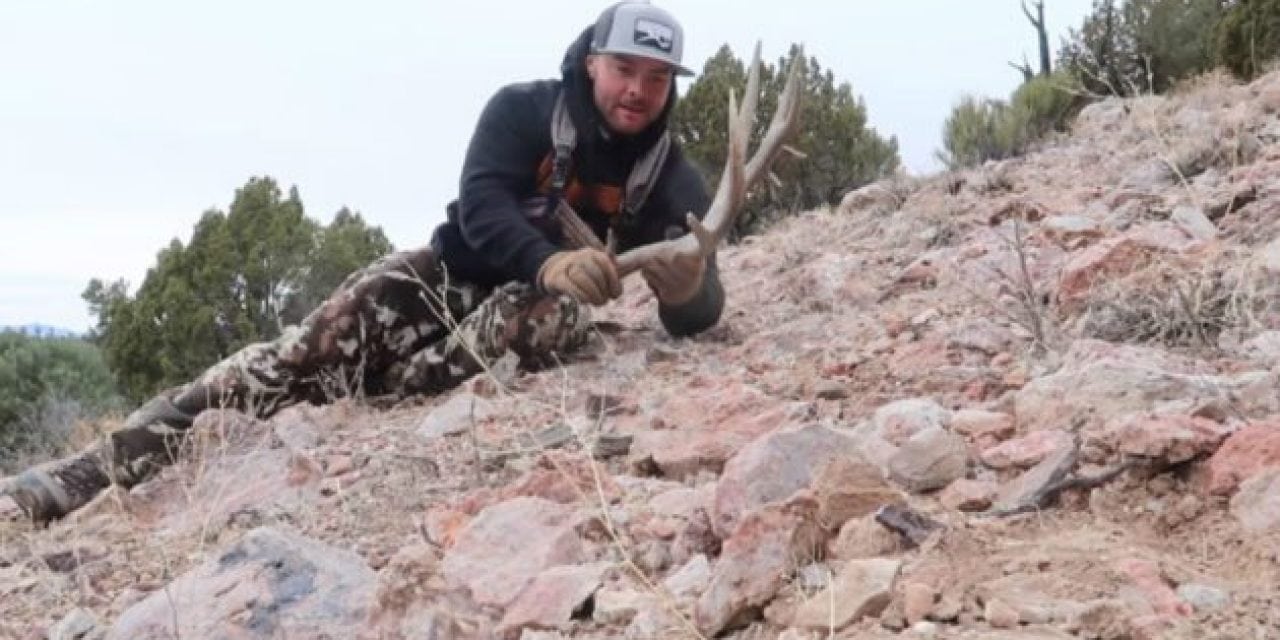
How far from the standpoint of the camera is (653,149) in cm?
391

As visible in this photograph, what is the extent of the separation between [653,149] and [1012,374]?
162 centimetres

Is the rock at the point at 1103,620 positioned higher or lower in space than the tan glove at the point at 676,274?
lower

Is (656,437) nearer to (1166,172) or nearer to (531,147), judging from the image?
(531,147)

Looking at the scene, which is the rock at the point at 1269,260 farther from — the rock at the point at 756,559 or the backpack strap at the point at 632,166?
the backpack strap at the point at 632,166

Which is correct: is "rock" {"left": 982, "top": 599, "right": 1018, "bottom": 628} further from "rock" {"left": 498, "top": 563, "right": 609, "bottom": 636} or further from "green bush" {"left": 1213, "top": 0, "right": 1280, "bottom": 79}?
"green bush" {"left": 1213, "top": 0, "right": 1280, "bottom": 79}

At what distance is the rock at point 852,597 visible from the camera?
1541 millimetres

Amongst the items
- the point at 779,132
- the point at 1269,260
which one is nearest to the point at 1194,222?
the point at 1269,260

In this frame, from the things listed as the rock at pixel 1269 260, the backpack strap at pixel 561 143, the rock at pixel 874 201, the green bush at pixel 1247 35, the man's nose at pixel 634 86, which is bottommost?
the rock at pixel 1269 260

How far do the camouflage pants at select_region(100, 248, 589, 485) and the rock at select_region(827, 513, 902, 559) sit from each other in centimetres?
214

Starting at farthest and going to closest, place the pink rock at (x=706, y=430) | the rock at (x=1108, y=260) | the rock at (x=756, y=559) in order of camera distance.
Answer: the rock at (x=1108, y=260) < the pink rock at (x=706, y=430) < the rock at (x=756, y=559)

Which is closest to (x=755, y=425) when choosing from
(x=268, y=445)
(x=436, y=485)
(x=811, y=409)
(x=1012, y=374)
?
(x=811, y=409)

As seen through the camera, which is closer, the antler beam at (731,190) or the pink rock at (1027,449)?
the pink rock at (1027,449)

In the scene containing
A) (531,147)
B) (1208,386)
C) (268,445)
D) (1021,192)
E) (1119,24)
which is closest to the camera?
(1208,386)

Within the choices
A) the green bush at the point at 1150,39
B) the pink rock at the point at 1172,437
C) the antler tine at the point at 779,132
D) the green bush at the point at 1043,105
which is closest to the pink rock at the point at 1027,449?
the pink rock at the point at 1172,437
